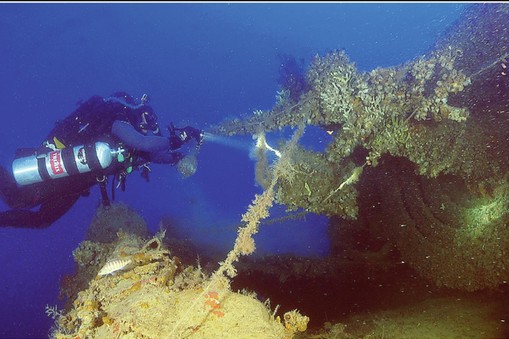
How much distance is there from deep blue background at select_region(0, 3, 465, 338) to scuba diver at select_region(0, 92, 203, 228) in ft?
10.3

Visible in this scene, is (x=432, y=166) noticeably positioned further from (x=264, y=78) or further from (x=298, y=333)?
(x=264, y=78)

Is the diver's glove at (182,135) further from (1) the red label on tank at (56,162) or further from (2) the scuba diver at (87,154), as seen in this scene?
(1) the red label on tank at (56,162)

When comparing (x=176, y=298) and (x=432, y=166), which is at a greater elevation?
(x=432, y=166)

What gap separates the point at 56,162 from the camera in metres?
5.26

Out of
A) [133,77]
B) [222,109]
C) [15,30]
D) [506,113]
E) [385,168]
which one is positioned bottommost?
[385,168]

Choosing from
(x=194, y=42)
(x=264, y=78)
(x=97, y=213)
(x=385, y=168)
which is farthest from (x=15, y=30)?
(x=385, y=168)

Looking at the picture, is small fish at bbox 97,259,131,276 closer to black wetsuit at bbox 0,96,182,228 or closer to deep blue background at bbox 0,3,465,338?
black wetsuit at bbox 0,96,182,228

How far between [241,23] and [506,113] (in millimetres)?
82301

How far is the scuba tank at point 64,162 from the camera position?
515 centimetres

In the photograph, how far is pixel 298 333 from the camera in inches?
139

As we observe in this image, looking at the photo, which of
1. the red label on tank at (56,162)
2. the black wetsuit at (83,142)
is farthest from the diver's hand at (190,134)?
the red label on tank at (56,162)

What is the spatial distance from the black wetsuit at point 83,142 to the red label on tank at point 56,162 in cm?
52

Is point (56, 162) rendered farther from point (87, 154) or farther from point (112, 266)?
point (112, 266)

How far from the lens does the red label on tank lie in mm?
5258
